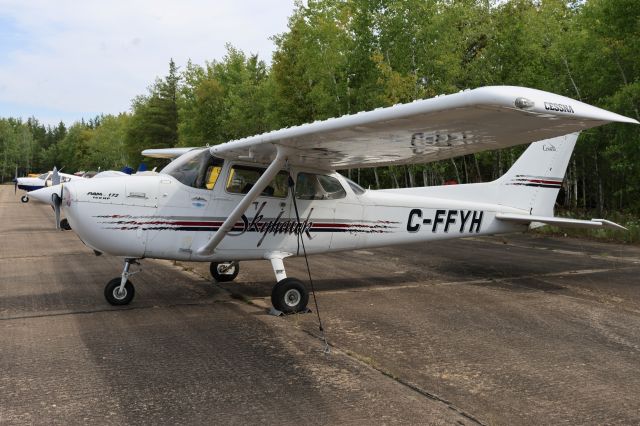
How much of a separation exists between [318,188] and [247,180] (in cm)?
107

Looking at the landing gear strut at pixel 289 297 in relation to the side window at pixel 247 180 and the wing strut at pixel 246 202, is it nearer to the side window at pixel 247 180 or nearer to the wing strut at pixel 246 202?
the wing strut at pixel 246 202

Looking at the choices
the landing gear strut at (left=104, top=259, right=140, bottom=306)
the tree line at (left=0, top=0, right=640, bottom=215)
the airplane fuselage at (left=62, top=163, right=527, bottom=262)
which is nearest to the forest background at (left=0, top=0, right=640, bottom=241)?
the tree line at (left=0, top=0, right=640, bottom=215)

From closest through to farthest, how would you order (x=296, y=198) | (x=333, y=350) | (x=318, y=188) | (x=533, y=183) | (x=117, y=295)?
(x=333, y=350), (x=117, y=295), (x=296, y=198), (x=318, y=188), (x=533, y=183)

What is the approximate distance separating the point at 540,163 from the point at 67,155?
456 ft

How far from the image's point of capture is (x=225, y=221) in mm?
6781

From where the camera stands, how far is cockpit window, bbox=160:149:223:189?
7020 mm

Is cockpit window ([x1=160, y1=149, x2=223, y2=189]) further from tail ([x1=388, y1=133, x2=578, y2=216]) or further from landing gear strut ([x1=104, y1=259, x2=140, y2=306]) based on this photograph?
tail ([x1=388, y1=133, x2=578, y2=216])

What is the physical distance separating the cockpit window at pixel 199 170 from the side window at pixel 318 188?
1.18 metres

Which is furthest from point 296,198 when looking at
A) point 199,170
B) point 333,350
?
point 333,350

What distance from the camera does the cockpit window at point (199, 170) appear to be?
7020mm

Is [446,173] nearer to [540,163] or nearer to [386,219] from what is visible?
[540,163]

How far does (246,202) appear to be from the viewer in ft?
21.6

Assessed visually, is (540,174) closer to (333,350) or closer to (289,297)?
(289,297)

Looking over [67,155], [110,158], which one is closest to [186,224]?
[110,158]
